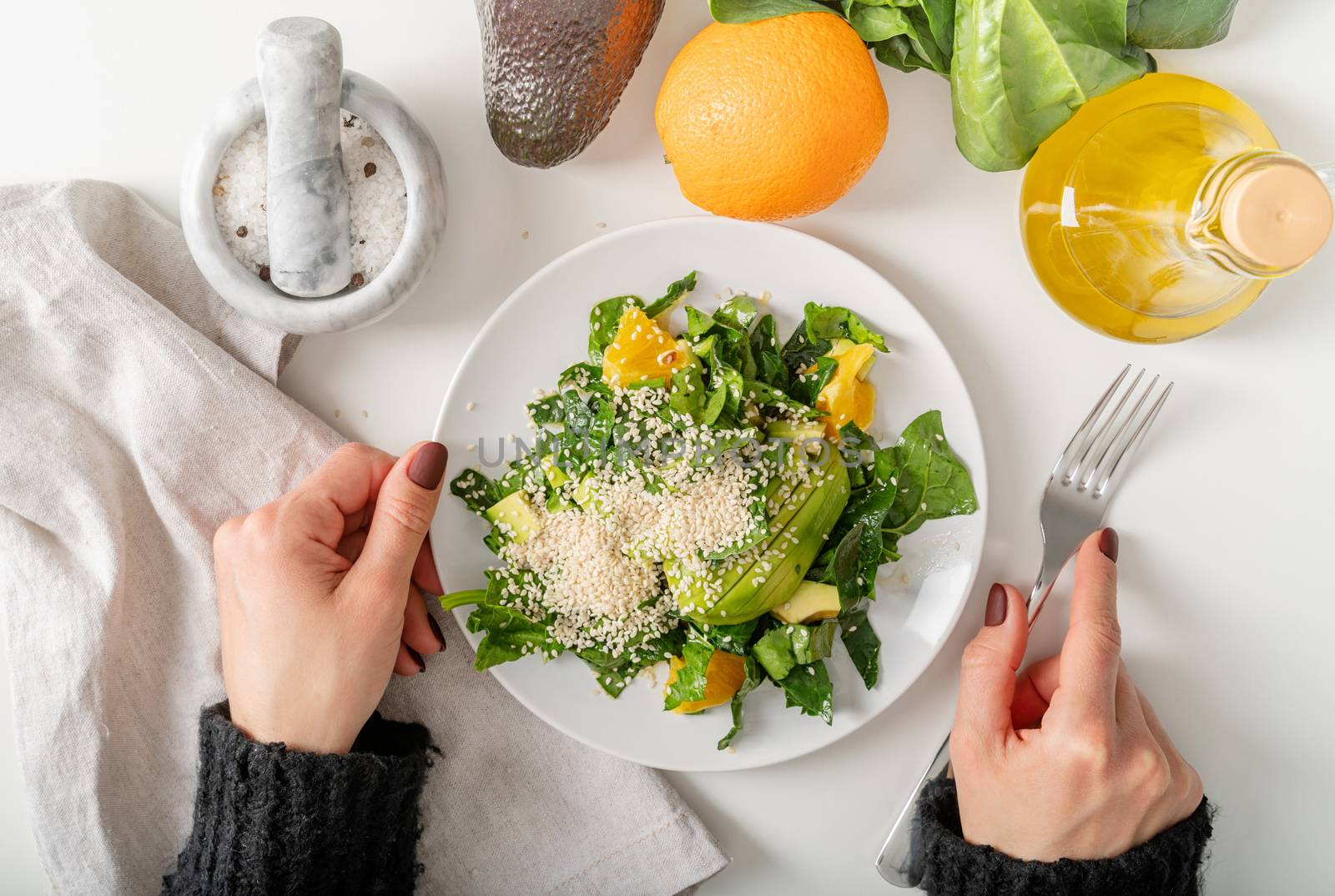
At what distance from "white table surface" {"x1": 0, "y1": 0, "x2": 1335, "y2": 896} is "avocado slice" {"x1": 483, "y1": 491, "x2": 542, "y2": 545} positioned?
19 cm

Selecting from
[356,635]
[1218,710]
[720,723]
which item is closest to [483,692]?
[356,635]

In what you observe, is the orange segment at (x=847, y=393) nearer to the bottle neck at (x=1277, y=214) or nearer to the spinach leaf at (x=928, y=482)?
the spinach leaf at (x=928, y=482)

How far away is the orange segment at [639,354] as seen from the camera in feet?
3.56

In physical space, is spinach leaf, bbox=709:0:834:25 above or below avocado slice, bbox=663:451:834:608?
above

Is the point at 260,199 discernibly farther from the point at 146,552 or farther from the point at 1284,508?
the point at 1284,508

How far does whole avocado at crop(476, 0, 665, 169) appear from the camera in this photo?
0.97 meters

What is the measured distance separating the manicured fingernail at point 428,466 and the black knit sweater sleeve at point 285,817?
0.35m

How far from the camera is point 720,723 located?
1.19 m

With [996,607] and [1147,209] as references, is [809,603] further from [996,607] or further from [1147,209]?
[1147,209]

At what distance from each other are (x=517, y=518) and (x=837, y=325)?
483 millimetres

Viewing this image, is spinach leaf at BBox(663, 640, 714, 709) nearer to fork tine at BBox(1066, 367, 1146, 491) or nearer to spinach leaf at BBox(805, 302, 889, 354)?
spinach leaf at BBox(805, 302, 889, 354)

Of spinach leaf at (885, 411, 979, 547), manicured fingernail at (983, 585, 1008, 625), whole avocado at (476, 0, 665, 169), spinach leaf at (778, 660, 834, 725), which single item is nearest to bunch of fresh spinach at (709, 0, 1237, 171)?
whole avocado at (476, 0, 665, 169)

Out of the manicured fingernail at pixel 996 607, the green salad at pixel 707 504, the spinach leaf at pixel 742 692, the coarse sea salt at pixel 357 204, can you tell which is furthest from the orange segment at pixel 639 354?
the manicured fingernail at pixel 996 607

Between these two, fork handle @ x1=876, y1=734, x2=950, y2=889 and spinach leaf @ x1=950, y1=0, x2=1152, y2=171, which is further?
fork handle @ x1=876, y1=734, x2=950, y2=889
